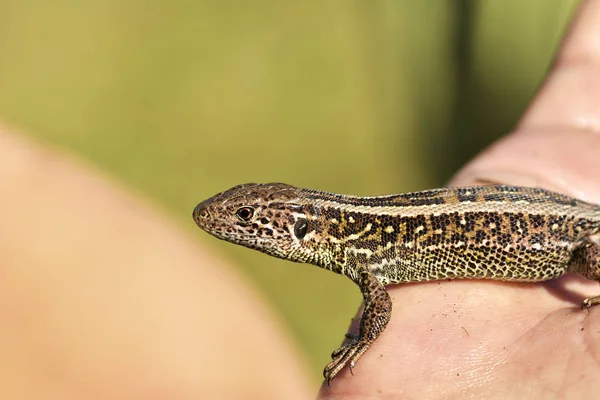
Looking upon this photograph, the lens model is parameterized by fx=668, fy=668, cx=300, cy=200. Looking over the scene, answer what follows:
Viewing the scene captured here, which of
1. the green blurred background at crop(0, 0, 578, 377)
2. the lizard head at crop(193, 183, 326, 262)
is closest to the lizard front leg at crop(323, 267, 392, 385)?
the lizard head at crop(193, 183, 326, 262)

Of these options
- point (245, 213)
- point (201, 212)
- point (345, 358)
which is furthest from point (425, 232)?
point (201, 212)

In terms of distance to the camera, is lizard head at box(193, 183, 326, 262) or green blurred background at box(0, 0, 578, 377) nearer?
lizard head at box(193, 183, 326, 262)

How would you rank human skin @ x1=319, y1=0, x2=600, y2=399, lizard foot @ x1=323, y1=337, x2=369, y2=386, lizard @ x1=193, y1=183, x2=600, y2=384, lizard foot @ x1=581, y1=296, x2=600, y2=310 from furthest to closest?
1. lizard @ x1=193, y1=183, x2=600, y2=384
2. lizard foot @ x1=581, y1=296, x2=600, y2=310
3. lizard foot @ x1=323, y1=337, x2=369, y2=386
4. human skin @ x1=319, y1=0, x2=600, y2=399

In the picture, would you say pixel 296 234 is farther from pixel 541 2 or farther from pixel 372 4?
pixel 372 4

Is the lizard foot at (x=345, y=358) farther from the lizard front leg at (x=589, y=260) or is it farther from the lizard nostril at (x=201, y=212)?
the lizard front leg at (x=589, y=260)

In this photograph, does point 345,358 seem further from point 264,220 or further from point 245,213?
point 245,213

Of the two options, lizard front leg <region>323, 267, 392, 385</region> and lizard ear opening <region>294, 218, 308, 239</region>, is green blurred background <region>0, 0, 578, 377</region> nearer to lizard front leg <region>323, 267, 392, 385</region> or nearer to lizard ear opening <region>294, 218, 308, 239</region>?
lizard ear opening <region>294, 218, 308, 239</region>

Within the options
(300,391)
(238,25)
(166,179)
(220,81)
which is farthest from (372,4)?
(300,391)

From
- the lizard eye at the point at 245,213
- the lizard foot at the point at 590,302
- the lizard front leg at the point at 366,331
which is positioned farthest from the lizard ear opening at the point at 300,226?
the lizard foot at the point at 590,302
